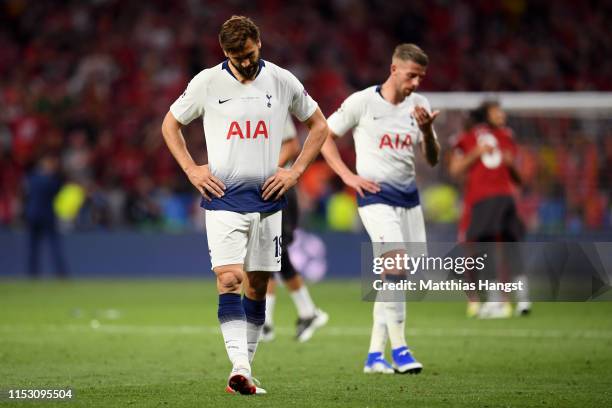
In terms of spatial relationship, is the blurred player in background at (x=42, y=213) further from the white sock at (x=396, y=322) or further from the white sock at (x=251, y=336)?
the white sock at (x=251, y=336)

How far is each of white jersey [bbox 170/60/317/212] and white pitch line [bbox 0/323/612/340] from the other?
4.77m

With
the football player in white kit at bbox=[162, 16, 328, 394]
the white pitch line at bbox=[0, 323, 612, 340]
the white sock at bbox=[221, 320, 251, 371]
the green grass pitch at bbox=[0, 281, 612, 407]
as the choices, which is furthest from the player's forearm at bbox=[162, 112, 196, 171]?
the white pitch line at bbox=[0, 323, 612, 340]

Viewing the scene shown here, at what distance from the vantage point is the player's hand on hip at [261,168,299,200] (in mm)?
7285

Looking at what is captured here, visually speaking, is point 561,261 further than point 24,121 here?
No

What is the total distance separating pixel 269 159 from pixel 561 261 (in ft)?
21.5

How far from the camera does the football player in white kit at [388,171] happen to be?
8680 millimetres

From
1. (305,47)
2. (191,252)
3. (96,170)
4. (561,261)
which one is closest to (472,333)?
(561,261)

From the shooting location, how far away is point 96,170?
22.6m

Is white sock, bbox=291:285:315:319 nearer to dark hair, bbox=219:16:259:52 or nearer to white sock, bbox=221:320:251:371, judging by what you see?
white sock, bbox=221:320:251:371

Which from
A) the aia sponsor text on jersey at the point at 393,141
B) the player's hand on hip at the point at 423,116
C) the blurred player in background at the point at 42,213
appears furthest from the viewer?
the blurred player in background at the point at 42,213

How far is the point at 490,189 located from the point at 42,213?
9.95 meters

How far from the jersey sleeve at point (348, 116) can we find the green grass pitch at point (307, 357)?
6.27ft

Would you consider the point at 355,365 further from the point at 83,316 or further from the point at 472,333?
the point at 83,316

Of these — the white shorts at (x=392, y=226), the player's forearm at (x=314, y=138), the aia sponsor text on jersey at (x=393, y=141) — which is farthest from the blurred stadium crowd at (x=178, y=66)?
the player's forearm at (x=314, y=138)
